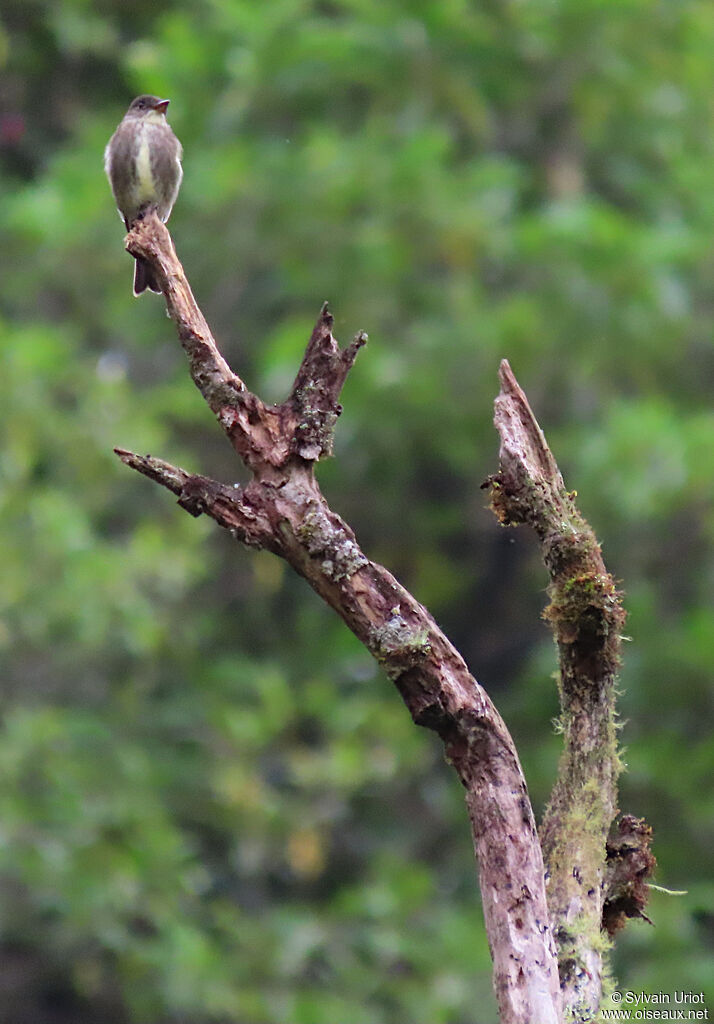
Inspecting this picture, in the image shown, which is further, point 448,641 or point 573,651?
point 573,651

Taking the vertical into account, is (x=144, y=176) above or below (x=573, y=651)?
above

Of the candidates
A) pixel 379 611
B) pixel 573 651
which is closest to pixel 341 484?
pixel 573 651

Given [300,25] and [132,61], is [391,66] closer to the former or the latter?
[300,25]

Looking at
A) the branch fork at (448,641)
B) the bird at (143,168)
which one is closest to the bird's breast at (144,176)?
the bird at (143,168)

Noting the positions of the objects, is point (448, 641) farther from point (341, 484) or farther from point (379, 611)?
point (341, 484)

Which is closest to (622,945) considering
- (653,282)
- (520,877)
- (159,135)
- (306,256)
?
(653,282)

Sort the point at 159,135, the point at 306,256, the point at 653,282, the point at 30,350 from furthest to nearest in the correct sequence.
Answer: the point at 306,256, the point at 653,282, the point at 30,350, the point at 159,135

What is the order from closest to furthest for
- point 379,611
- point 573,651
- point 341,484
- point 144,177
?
point 379,611 < point 573,651 < point 144,177 < point 341,484

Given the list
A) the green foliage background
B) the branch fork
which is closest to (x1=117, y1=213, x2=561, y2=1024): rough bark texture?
the branch fork
